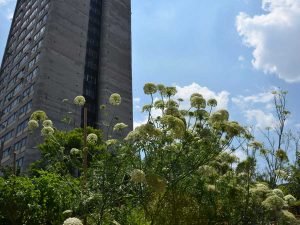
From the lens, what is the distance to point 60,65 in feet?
182

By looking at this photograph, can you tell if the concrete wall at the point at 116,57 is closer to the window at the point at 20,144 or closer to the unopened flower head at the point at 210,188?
the window at the point at 20,144

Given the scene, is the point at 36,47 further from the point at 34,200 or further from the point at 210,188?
the point at 210,188

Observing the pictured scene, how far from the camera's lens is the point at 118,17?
7144 centimetres

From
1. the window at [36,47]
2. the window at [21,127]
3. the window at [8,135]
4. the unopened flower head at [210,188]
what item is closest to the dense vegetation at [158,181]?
the unopened flower head at [210,188]

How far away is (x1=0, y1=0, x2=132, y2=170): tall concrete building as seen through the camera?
169 ft

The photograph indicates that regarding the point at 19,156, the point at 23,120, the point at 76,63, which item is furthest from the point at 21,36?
the point at 19,156

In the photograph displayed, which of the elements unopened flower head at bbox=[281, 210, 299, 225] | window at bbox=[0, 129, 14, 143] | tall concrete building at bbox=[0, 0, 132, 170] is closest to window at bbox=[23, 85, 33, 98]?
tall concrete building at bbox=[0, 0, 132, 170]

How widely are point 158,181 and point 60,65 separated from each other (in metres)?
52.9

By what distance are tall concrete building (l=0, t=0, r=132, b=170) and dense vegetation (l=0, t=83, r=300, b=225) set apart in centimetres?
4077

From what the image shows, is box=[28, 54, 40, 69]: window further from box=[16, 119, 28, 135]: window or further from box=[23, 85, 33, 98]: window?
box=[16, 119, 28, 135]: window

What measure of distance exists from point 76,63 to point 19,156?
17.4 meters

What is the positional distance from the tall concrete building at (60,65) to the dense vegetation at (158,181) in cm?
4077

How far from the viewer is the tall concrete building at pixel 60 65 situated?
51.4 m

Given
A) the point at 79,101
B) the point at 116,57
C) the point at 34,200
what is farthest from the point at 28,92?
→ the point at 79,101
